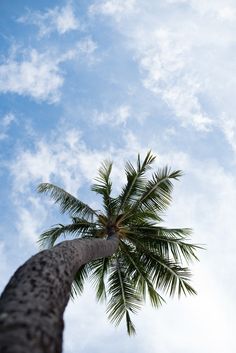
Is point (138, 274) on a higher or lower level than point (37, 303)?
higher

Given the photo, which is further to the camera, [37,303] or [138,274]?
[138,274]

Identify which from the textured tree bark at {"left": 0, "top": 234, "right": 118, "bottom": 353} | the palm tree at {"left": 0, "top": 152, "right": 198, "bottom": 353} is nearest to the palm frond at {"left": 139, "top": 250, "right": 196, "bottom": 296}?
the palm tree at {"left": 0, "top": 152, "right": 198, "bottom": 353}

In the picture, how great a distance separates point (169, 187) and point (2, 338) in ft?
28.8

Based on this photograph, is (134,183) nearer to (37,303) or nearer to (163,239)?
(163,239)

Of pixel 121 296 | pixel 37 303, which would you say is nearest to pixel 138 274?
pixel 121 296

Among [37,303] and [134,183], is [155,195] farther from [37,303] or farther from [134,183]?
[37,303]

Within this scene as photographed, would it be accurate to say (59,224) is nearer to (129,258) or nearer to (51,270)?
(129,258)

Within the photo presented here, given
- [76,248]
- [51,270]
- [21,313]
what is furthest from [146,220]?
[21,313]

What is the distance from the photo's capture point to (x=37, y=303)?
2.85 meters

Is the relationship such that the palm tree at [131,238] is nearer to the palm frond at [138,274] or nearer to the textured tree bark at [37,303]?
the palm frond at [138,274]

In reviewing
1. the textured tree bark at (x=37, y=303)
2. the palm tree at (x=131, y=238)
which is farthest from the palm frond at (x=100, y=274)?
the textured tree bark at (x=37, y=303)

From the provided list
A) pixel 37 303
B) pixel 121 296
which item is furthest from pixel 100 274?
pixel 37 303

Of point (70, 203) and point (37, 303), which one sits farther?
point (70, 203)

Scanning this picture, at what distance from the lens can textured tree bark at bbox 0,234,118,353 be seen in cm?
229
